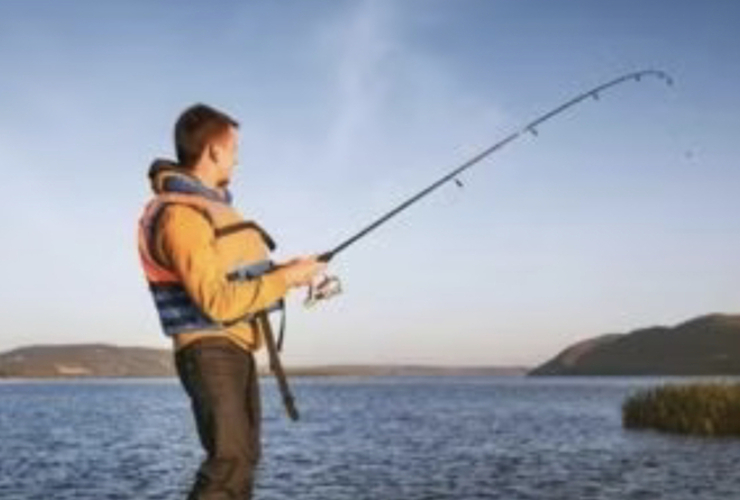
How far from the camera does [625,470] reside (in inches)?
1506

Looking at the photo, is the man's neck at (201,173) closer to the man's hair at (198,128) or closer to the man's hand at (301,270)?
the man's hair at (198,128)

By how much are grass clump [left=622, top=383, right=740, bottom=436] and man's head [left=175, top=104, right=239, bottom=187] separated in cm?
4331

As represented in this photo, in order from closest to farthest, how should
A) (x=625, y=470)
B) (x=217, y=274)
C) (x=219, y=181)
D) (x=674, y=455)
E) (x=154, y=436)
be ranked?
(x=217, y=274), (x=219, y=181), (x=625, y=470), (x=674, y=455), (x=154, y=436)

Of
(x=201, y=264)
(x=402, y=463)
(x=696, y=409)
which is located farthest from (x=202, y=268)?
(x=696, y=409)

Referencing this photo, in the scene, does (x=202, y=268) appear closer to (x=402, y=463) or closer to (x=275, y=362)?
(x=275, y=362)

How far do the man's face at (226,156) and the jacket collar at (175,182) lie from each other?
74mm

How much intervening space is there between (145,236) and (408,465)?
3748cm

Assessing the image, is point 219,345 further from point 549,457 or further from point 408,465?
point 549,457

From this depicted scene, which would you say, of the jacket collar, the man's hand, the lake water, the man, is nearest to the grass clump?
the lake water

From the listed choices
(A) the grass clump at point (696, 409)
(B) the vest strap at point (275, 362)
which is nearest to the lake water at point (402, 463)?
(A) the grass clump at point (696, 409)

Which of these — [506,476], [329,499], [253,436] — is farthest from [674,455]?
[253,436]

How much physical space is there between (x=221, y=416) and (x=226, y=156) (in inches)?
48.7

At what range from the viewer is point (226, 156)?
579 cm

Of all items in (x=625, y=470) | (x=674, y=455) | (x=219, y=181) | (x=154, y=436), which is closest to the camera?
(x=219, y=181)
